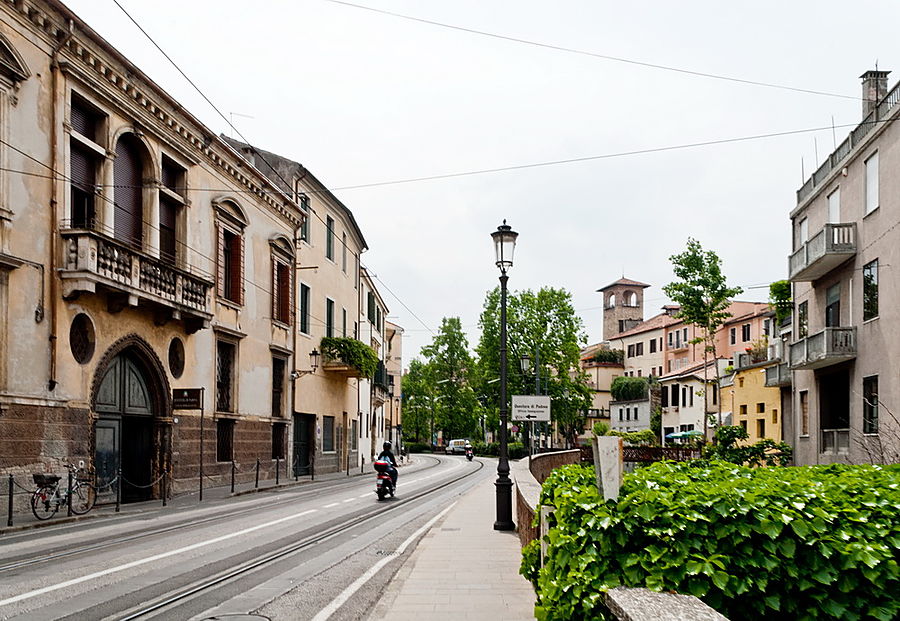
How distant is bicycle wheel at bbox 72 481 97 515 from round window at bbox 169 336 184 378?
6215mm

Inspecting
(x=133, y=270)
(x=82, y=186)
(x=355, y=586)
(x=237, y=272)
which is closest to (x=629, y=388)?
(x=237, y=272)

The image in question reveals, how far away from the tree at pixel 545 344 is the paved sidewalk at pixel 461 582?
58348 millimetres

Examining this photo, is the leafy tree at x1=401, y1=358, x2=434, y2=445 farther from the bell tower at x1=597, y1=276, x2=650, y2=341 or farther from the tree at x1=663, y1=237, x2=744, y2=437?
the tree at x1=663, y1=237, x2=744, y2=437

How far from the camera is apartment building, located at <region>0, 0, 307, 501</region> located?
63.3ft

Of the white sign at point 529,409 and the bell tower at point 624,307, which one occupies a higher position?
the bell tower at point 624,307

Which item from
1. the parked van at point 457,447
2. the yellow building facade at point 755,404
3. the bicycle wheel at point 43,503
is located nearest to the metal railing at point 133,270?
the bicycle wheel at point 43,503

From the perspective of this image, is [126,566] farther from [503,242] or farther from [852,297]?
[852,297]

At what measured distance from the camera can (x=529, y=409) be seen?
2228 cm

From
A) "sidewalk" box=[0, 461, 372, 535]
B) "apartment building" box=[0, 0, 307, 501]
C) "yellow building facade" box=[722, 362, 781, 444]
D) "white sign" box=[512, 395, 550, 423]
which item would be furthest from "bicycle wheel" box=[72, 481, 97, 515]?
"yellow building facade" box=[722, 362, 781, 444]

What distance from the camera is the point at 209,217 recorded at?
30.1m

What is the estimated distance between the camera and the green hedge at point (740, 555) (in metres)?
5.27

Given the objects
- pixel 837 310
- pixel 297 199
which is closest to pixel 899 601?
pixel 837 310

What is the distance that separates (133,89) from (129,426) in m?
9.13

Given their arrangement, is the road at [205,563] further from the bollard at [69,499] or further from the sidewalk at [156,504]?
the bollard at [69,499]
